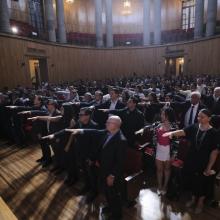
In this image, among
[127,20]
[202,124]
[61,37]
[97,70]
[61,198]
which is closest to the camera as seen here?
[202,124]

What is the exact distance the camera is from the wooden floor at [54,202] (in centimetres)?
299

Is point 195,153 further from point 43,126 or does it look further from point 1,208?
point 43,126

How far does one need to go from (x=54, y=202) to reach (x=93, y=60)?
48.7 feet

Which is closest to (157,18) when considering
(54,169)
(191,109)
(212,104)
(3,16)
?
(3,16)

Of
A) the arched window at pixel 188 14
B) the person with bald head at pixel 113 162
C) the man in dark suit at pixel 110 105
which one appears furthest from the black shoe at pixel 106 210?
the arched window at pixel 188 14

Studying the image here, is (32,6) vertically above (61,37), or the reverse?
(32,6)

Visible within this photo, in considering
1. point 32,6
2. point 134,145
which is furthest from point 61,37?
point 134,145

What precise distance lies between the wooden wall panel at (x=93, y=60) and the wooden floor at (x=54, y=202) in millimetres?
7267

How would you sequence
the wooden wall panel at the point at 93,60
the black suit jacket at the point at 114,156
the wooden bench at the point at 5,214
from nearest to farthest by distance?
the wooden bench at the point at 5,214 < the black suit jacket at the point at 114,156 < the wooden wall panel at the point at 93,60

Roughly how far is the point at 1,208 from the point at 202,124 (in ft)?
8.51

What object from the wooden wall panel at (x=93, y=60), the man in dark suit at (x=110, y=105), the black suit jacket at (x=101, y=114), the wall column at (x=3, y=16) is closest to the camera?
the man in dark suit at (x=110, y=105)

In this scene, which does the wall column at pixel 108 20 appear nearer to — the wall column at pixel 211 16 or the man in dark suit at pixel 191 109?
the wall column at pixel 211 16

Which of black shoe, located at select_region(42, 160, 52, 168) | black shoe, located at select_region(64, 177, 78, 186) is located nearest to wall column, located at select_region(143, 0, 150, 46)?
black shoe, located at select_region(42, 160, 52, 168)

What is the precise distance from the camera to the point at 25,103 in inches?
244
